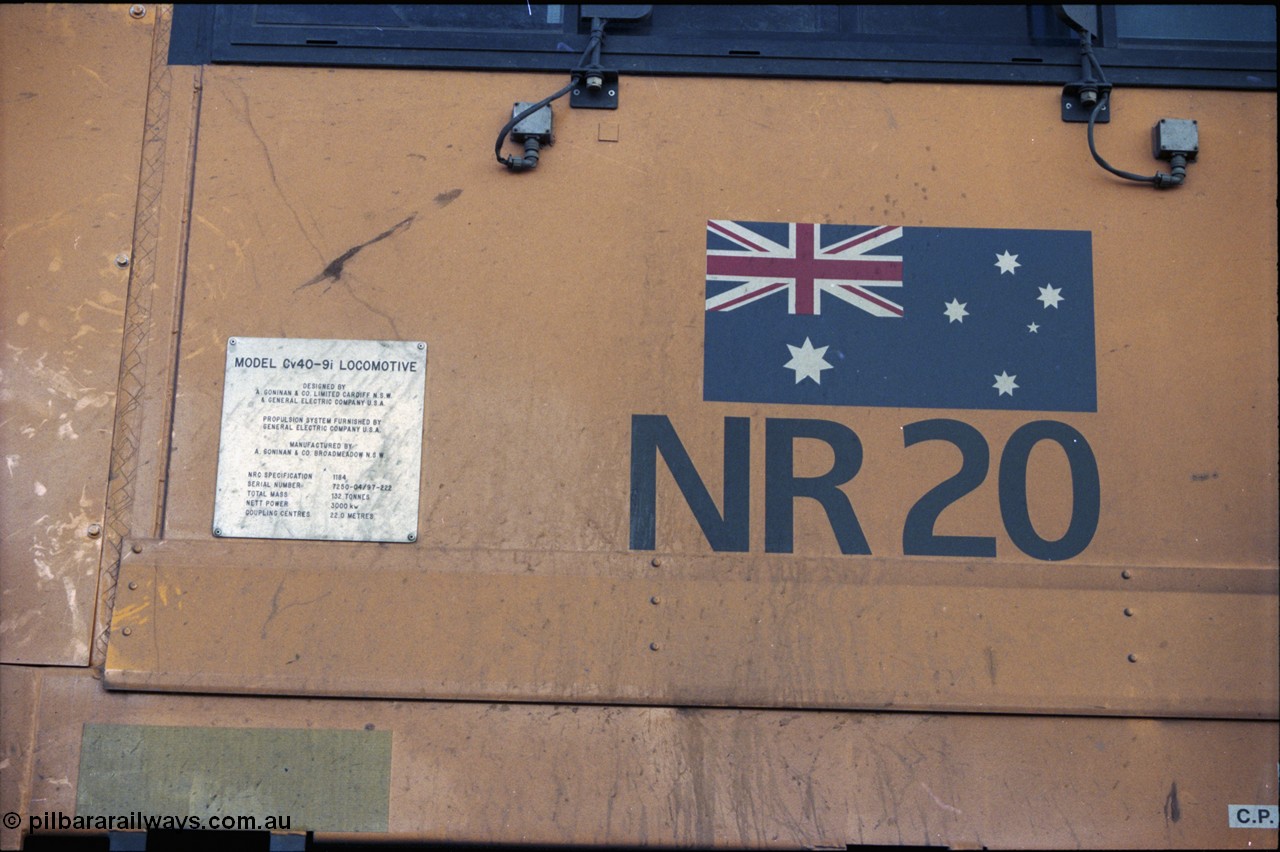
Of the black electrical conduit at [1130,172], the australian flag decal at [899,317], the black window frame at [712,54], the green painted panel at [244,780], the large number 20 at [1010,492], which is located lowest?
the green painted panel at [244,780]

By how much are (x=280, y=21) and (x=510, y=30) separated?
0.64 meters

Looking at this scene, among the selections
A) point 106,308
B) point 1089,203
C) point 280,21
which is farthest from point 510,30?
point 1089,203

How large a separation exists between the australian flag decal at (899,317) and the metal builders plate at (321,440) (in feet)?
2.61

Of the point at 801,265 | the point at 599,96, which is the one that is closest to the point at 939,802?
the point at 801,265

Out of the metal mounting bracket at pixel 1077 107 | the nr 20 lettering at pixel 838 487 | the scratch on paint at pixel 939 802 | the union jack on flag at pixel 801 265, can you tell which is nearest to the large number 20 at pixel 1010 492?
the nr 20 lettering at pixel 838 487

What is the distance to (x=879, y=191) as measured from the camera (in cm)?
303

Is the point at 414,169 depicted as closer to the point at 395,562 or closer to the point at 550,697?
the point at 395,562

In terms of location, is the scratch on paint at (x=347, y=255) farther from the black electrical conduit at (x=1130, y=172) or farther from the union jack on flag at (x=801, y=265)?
the black electrical conduit at (x=1130, y=172)

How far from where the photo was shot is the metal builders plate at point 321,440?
285cm

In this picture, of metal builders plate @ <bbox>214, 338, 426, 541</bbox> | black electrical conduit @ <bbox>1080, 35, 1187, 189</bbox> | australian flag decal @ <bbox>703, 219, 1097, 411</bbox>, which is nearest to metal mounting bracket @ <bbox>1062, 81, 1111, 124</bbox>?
black electrical conduit @ <bbox>1080, 35, 1187, 189</bbox>

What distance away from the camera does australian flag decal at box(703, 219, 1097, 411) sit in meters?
2.92

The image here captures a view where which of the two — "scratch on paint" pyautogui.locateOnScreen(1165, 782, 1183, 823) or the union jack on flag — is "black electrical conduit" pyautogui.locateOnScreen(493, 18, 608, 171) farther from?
"scratch on paint" pyautogui.locateOnScreen(1165, 782, 1183, 823)

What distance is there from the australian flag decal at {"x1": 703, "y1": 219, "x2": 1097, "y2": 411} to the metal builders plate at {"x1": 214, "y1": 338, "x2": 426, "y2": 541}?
796mm

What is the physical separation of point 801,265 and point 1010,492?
2.58ft
